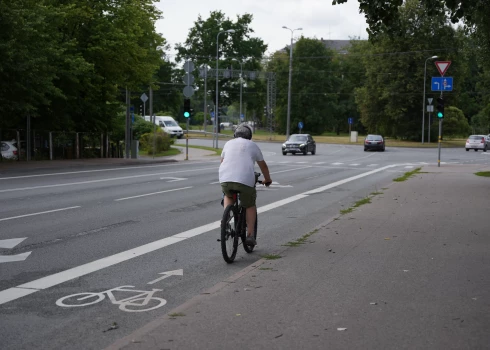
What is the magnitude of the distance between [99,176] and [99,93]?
42.8 ft

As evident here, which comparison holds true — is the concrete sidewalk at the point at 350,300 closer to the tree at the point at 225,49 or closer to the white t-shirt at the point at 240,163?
the white t-shirt at the point at 240,163

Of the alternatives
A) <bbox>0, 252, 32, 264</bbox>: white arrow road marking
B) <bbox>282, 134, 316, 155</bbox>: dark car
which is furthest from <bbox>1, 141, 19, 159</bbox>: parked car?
<bbox>0, 252, 32, 264</bbox>: white arrow road marking

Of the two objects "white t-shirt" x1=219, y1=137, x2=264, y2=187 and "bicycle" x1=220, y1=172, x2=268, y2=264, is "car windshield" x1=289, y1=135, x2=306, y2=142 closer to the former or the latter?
"bicycle" x1=220, y1=172, x2=268, y2=264

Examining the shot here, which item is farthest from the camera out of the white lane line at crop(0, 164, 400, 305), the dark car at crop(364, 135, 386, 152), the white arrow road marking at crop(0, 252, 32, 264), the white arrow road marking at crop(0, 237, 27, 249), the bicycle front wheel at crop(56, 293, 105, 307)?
the dark car at crop(364, 135, 386, 152)

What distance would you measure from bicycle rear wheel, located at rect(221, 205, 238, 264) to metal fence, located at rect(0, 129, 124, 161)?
953 inches

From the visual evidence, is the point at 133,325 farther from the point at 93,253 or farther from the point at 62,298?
the point at 93,253

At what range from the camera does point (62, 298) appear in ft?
21.1

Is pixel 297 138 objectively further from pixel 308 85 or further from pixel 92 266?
pixel 308 85

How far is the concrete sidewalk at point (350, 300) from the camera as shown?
489 centimetres

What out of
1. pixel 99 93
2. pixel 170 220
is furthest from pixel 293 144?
pixel 170 220

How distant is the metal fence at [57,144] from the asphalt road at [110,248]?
39.3 ft

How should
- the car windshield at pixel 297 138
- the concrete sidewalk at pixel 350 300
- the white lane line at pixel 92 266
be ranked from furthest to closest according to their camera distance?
the car windshield at pixel 297 138 < the white lane line at pixel 92 266 < the concrete sidewalk at pixel 350 300

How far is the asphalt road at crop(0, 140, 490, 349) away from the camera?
5.70m

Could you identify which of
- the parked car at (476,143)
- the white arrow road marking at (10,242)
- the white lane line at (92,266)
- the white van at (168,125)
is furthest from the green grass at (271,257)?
the white van at (168,125)
